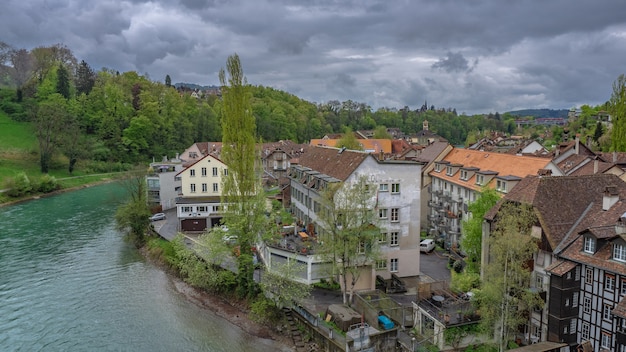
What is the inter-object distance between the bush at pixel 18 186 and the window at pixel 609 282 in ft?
263

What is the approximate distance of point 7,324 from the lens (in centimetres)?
3012

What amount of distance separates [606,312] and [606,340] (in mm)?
1424

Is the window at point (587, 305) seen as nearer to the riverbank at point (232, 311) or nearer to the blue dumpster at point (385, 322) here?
the blue dumpster at point (385, 322)

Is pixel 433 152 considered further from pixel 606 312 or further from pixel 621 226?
pixel 606 312

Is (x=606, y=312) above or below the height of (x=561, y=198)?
below

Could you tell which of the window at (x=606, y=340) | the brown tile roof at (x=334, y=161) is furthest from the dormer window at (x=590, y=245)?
the brown tile roof at (x=334, y=161)

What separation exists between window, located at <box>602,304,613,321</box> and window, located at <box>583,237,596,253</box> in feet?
8.65

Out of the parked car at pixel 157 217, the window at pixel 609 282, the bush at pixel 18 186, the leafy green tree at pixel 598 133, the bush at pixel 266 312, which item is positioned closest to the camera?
the window at pixel 609 282

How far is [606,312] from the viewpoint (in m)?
21.2

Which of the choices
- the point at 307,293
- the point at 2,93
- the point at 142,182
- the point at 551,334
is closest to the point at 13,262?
the point at 142,182

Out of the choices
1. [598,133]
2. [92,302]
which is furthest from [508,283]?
[598,133]

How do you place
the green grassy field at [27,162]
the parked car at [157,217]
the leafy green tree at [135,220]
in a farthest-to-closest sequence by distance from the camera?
the green grassy field at [27,162] < the parked car at [157,217] < the leafy green tree at [135,220]

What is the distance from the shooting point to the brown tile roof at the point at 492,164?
129 ft

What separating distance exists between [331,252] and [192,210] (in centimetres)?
2741
